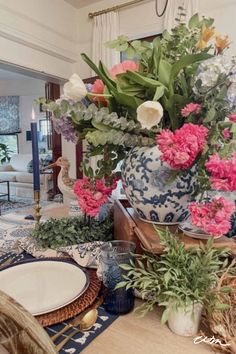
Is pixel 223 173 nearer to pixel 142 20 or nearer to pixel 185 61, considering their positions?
pixel 185 61

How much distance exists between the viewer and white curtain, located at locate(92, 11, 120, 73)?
3018 mm

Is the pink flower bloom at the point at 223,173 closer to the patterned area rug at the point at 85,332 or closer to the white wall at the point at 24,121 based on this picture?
the patterned area rug at the point at 85,332

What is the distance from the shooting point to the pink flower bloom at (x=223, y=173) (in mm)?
479

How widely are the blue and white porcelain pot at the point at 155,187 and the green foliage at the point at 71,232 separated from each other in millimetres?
216

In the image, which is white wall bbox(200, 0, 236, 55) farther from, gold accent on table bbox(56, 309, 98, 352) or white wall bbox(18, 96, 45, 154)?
white wall bbox(18, 96, 45, 154)

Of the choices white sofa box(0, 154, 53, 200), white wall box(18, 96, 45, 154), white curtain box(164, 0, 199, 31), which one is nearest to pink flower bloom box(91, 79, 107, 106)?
white curtain box(164, 0, 199, 31)

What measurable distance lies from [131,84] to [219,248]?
40cm

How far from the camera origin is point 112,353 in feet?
1.51

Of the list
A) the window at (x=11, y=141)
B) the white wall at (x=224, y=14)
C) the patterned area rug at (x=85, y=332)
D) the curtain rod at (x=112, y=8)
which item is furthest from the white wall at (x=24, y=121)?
the patterned area rug at (x=85, y=332)

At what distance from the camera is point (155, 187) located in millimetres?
631

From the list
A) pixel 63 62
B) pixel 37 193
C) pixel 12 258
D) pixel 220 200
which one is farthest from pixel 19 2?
pixel 220 200

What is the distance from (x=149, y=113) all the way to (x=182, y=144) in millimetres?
113

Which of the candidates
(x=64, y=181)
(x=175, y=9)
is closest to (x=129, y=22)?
(x=175, y=9)

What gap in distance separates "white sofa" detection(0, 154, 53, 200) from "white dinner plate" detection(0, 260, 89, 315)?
188 inches
